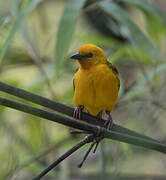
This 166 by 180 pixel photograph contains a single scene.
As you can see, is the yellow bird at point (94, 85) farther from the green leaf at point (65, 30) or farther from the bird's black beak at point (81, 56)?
the green leaf at point (65, 30)

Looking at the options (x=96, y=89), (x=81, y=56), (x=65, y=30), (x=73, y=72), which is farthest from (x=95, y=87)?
(x=73, y=72)

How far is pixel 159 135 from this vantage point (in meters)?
4.93

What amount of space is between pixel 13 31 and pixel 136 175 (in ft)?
6.69

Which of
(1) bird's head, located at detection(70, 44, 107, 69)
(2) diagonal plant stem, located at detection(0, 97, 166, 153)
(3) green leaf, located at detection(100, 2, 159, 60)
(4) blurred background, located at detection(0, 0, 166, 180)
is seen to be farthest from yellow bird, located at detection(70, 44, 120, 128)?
(2) diagonal plant stem, located at detection(0, 97, 166, 153)

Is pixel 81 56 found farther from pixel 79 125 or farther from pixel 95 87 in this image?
pixel 79 125

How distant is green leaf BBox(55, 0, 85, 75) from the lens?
292 centimetres

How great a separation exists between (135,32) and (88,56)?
16.7 inches

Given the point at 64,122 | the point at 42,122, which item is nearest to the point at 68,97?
the point at 42,122

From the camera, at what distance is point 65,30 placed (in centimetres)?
299

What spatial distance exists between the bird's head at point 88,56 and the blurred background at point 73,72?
12cm

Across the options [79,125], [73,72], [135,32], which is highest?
[79,125]

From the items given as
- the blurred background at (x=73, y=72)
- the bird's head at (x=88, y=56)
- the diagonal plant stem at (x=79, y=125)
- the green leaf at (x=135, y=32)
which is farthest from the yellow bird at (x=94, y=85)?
the diagonal plant stem at (x=79, y=125)

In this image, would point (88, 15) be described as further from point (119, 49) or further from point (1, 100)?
point (1, 100)

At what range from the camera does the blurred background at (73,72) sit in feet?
10.1
